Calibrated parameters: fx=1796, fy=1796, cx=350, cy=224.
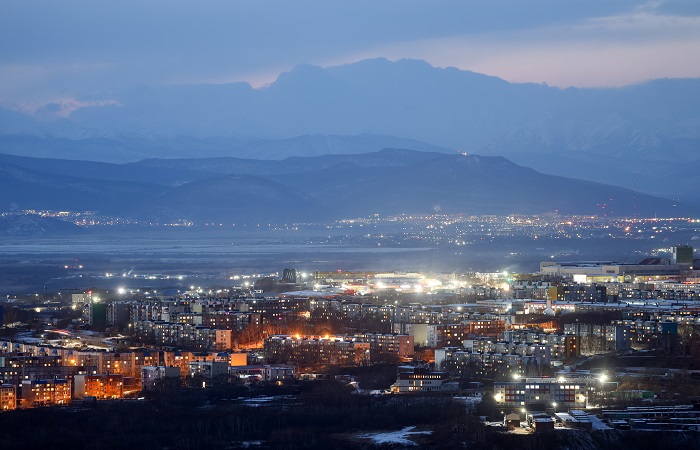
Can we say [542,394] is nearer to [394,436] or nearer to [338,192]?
[394,436]

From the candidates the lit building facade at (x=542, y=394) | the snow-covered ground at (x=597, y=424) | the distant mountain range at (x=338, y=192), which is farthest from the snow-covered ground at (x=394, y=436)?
the distant mountain range at (x=338, y=192)

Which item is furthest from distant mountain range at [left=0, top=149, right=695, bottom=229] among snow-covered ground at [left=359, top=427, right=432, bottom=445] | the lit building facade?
snow-covered ground at [left=359, top=427, right=432, bottom=445]

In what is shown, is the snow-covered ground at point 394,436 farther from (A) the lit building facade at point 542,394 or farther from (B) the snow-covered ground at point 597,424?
(B) the snow-covered ground at point 597,424

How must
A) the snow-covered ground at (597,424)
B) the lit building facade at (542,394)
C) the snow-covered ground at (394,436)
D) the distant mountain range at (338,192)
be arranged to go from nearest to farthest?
the snow-covered ground at (597,424) → the snow-covered ground at (394,436) → the lit building facade at (542,394) → the distant mountain range at (338,192)

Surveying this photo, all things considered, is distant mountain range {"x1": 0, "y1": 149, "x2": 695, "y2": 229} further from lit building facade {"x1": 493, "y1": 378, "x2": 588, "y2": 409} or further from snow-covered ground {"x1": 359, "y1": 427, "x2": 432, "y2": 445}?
snow-covered ground {"x1": 359, "y1": 427, "x2": 432, "y2": 445}

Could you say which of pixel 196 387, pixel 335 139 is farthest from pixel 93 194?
pixel 196 387

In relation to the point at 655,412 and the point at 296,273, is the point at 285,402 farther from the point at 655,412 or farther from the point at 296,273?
the point at 296,273
